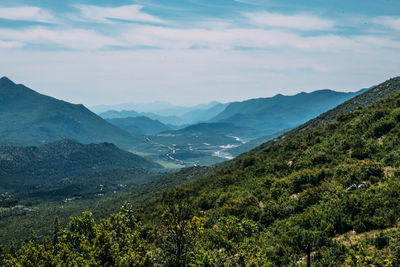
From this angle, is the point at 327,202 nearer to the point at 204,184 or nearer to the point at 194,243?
the point at 194,243

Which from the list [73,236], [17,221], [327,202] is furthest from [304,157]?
[17,221]

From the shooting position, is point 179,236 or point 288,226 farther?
point 288,226

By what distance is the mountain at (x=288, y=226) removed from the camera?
62.2 feet

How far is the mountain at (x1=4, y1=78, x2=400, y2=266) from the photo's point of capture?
18969mm

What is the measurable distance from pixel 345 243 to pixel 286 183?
16.9 metres

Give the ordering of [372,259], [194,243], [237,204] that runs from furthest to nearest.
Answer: [237,204], [194,243], [372,259]

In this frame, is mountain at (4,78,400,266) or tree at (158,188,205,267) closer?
mountain at (4,78,400,266)

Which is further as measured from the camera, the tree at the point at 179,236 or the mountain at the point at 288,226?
the tree at the point at 179,236

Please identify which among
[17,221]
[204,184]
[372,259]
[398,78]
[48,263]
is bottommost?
[17,221]

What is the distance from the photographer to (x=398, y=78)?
10212cm

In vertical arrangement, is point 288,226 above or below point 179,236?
below

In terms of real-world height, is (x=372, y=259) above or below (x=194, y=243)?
above

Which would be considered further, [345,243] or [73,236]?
[73,236]

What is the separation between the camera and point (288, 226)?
25.0m
